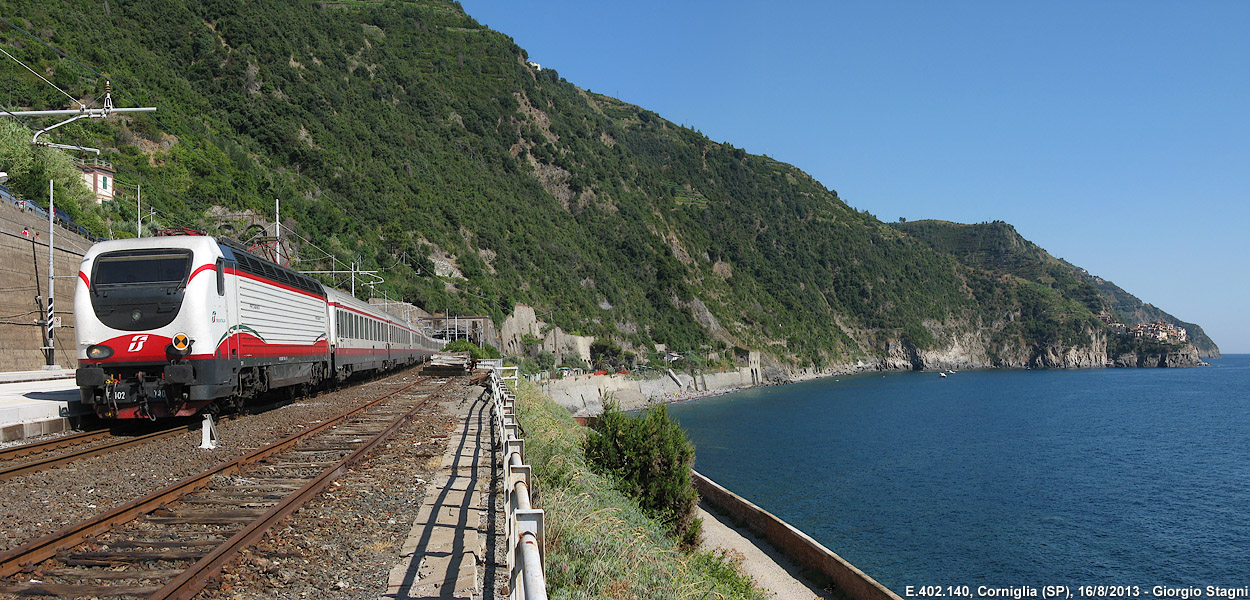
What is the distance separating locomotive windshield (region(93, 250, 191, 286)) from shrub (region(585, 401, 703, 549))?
10691 millimetres

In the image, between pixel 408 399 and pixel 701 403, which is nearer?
pixel 408 399

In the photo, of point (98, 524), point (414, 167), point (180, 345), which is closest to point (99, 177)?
point (180, 345)

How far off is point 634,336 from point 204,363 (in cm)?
10681

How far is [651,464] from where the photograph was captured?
2011 cm

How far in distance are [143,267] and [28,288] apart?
15.0 m

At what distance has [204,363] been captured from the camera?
1373 centimetres

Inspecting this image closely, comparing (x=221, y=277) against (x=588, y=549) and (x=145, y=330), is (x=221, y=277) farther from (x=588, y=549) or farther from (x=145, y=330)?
(x=588, y=549)

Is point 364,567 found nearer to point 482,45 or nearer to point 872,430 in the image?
point 872,430

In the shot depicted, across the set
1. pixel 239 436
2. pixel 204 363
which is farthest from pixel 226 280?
pixel 239 436

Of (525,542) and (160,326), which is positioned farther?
(160,326)

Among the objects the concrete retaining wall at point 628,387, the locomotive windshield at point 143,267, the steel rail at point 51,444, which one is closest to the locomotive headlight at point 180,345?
the locomotive windshield at point 143,267

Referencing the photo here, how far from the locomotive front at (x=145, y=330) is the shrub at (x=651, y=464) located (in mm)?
9855

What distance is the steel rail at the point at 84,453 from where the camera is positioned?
9.27m

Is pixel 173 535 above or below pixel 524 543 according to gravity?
below
